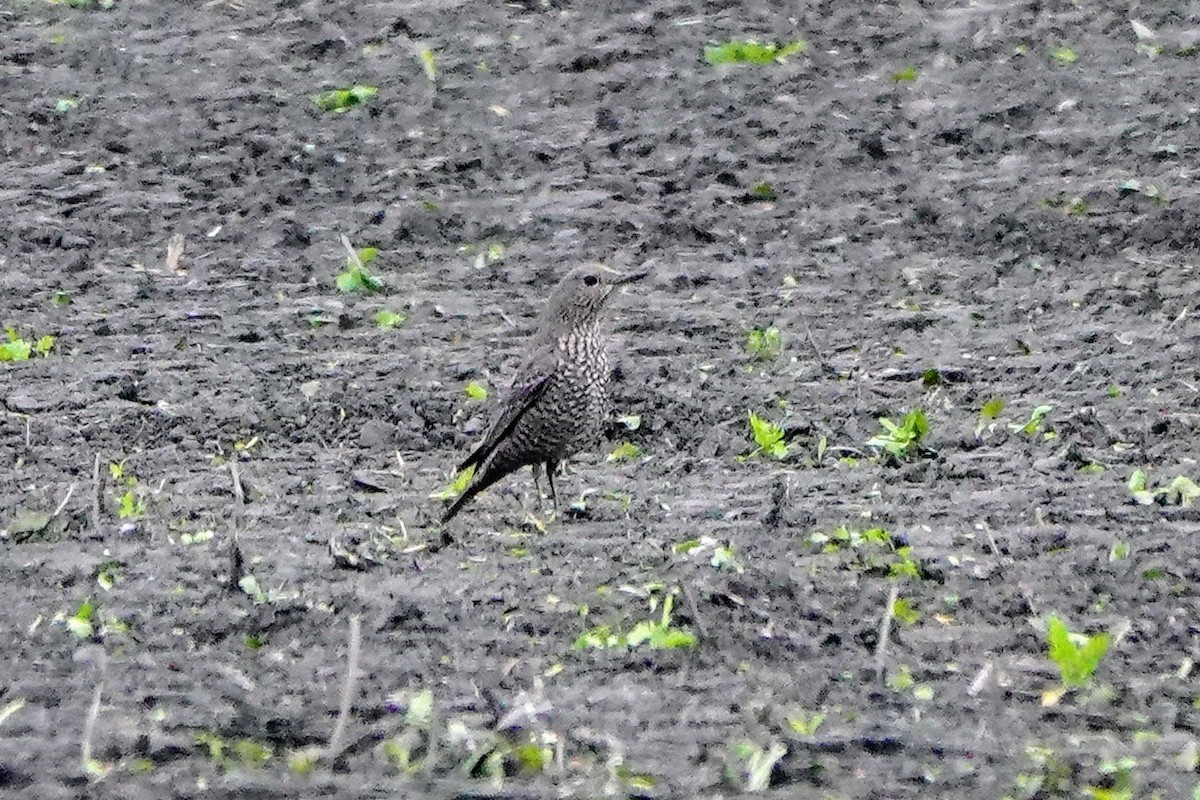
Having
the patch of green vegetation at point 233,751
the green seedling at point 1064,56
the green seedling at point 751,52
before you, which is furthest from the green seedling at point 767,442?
the green seedling at point 1064,56

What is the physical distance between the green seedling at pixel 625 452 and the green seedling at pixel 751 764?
2.97 metres

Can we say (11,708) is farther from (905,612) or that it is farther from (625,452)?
(625,452)

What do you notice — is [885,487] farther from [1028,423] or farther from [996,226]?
[996,226]

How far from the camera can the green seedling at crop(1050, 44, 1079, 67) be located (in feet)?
35.3

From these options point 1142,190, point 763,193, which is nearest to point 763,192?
point 763,193

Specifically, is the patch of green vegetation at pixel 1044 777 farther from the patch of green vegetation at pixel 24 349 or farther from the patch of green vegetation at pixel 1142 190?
the patch of green vegetation at pixel 24 349

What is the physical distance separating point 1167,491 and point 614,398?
2416 mm

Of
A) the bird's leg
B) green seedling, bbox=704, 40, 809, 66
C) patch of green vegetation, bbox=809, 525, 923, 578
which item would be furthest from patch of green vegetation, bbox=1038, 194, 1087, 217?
patch of green vegetation, bbox=809, 525, 923, 578

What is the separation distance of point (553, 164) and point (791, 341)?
2.25 m

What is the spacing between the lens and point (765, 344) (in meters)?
8.43

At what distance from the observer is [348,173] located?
1023cm

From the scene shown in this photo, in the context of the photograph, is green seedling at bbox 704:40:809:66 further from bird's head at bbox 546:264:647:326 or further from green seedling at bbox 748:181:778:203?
bird's head at bbox 546:264:647:326

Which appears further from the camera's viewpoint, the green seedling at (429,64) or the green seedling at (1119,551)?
the green seedling at (429,64)

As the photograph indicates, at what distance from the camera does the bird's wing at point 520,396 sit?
7.26 meters
